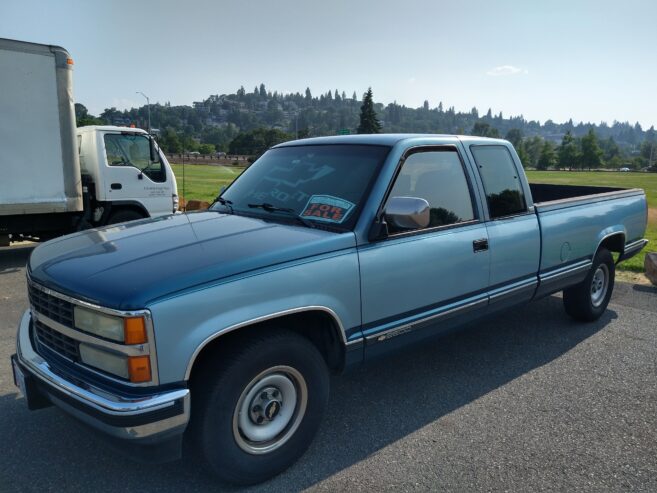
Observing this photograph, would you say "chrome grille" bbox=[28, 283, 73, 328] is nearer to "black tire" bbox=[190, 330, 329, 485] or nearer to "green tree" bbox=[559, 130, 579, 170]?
"black tire" bbox=[190, 330, 329, 485]

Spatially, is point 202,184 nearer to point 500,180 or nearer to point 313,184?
point 500,180

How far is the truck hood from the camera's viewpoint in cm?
242

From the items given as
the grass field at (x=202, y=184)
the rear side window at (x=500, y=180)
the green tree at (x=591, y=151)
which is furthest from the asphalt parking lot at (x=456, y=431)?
the green tree at (x=591, y=151)

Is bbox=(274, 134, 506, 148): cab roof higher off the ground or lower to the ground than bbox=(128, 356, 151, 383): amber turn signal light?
higher

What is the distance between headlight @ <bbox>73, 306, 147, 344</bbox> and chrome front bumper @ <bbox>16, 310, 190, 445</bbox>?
0.26m

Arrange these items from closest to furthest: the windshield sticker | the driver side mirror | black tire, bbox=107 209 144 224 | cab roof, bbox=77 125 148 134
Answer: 1. the driver side mirror
2. the windshield sticker
3. cab roof, bbox=77 125 148 134
4. black tire, bbox=107 209 144 224

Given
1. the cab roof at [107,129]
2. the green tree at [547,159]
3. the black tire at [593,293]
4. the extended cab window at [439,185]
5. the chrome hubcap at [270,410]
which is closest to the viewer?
the chrome hubcap at [270,410]

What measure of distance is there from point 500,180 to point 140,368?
3248 mm

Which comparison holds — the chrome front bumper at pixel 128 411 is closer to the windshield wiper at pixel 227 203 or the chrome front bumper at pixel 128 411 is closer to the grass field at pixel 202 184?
the windshield wiper at pixel 227 203

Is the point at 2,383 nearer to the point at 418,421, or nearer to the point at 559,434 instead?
the point at 418,421

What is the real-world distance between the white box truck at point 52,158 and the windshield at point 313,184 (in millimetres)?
5354

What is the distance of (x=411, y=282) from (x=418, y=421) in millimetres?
989

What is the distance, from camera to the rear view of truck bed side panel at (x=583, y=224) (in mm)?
4641

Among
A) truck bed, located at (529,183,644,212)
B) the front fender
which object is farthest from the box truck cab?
the front fender
